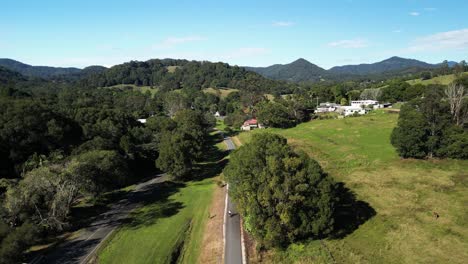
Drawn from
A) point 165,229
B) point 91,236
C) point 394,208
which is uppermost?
point 394,208

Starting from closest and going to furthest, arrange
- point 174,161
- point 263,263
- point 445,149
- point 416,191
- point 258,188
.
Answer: point 263,263 → point 258,188 → point 416,191 → point 445,149 → point 174,161

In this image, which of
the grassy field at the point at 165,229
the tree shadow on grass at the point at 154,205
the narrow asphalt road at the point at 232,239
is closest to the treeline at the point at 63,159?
the tree shadow on grass at the point at 154,205

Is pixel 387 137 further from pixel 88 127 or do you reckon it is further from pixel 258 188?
pixel 88 127

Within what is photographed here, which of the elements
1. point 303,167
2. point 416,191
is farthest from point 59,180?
point 416,191

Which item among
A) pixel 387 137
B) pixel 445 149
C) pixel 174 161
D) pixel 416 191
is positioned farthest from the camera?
pixel 387 137

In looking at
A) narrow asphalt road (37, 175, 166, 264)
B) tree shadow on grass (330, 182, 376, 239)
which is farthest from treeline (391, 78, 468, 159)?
narrow asphalt road (37, 175, 166, 264)

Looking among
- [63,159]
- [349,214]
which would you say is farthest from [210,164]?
[349,214]

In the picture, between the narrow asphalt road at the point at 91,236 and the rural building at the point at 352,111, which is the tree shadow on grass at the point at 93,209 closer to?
the narrow asphalt road at the point at 91,236

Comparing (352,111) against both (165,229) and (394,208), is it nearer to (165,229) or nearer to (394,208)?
(394,208)
